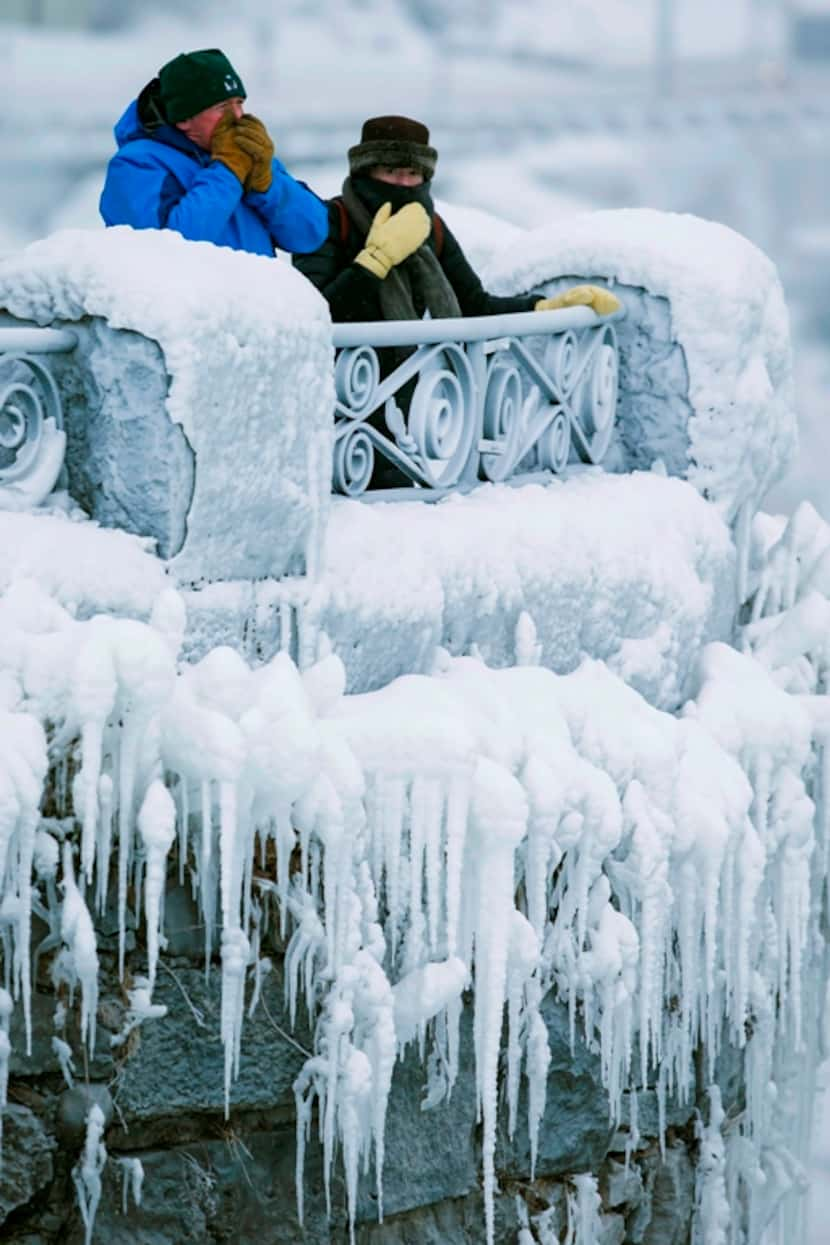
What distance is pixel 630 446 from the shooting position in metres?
8.47

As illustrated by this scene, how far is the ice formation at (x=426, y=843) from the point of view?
573cm

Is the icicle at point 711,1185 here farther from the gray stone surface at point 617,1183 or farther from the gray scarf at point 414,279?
the gray scarf at point 414,279

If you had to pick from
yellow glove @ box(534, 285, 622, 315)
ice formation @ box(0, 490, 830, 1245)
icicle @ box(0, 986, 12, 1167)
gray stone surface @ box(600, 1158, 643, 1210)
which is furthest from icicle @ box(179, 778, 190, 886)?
yellow glove @ box(534, 285, 622, 315)

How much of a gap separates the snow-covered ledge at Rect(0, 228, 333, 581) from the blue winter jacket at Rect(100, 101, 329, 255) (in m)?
0.63

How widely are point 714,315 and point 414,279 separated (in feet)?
3.42

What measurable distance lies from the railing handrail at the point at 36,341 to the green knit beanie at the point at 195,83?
1130mm

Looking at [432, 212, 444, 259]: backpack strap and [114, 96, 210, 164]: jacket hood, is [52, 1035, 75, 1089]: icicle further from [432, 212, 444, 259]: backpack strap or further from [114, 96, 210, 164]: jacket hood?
[432, 212, 444, 259]: backpack strap

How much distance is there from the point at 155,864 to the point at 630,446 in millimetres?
3239

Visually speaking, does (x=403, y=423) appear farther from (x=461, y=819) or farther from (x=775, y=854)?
(x=775, y=854)

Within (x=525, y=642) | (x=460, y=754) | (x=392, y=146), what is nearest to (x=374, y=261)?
(x=392, y=146)

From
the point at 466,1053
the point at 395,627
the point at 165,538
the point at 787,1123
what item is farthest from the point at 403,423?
the point at 787,1123

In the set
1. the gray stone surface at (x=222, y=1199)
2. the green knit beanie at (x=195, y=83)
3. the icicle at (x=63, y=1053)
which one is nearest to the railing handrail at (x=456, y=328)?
the green knit beanie at (x=195, y=83)

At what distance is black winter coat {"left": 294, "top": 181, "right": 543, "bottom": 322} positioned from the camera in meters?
7.67

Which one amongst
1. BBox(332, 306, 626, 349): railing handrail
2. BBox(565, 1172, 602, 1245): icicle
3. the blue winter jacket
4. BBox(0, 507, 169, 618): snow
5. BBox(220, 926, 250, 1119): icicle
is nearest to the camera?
BBox(0, 507, 169, 618): snow
